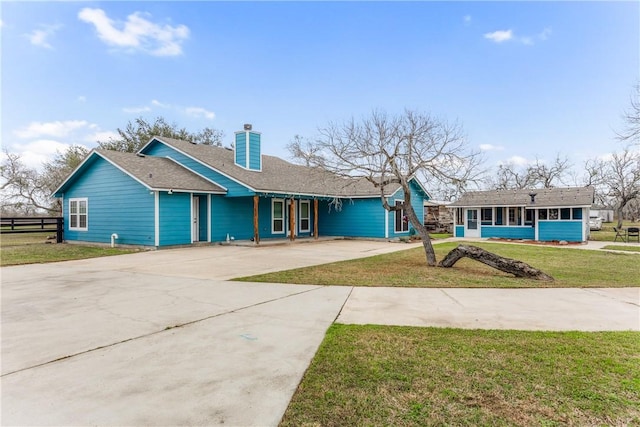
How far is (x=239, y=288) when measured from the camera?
23.5 ft

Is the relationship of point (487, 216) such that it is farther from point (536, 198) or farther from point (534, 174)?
point (534, 174)

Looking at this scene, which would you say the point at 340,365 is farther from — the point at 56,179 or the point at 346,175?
the point at 56,179

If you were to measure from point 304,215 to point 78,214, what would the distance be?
36.0 feet

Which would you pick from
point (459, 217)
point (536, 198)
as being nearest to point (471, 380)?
point (536, 198)

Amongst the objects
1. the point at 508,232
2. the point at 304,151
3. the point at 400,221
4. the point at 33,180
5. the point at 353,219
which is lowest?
the point at 508,232

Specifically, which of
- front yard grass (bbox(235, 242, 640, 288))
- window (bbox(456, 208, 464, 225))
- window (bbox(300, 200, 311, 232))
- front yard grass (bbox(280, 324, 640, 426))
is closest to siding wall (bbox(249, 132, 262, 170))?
window (bbox(300, 200, 311, 232))

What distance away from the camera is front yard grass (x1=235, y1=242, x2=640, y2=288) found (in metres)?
7.77

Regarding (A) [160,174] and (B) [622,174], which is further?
(B) [622,174]

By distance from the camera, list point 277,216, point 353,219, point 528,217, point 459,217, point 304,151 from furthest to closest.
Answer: point 459,217 < point 528,217 < point 353,219 < point 277,216 < point 304,151

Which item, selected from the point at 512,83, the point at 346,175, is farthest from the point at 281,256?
the point at 512,83

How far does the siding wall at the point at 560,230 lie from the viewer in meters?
19.6

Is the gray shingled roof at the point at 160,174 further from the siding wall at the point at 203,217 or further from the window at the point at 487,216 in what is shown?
the window at the point at 487,216

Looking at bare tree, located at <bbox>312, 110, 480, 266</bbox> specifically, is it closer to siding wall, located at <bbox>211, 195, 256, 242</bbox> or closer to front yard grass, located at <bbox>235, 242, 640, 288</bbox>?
front yard grass, located at <bbox>235, 242, 640, 288</bbox>

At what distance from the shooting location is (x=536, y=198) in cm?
2130
